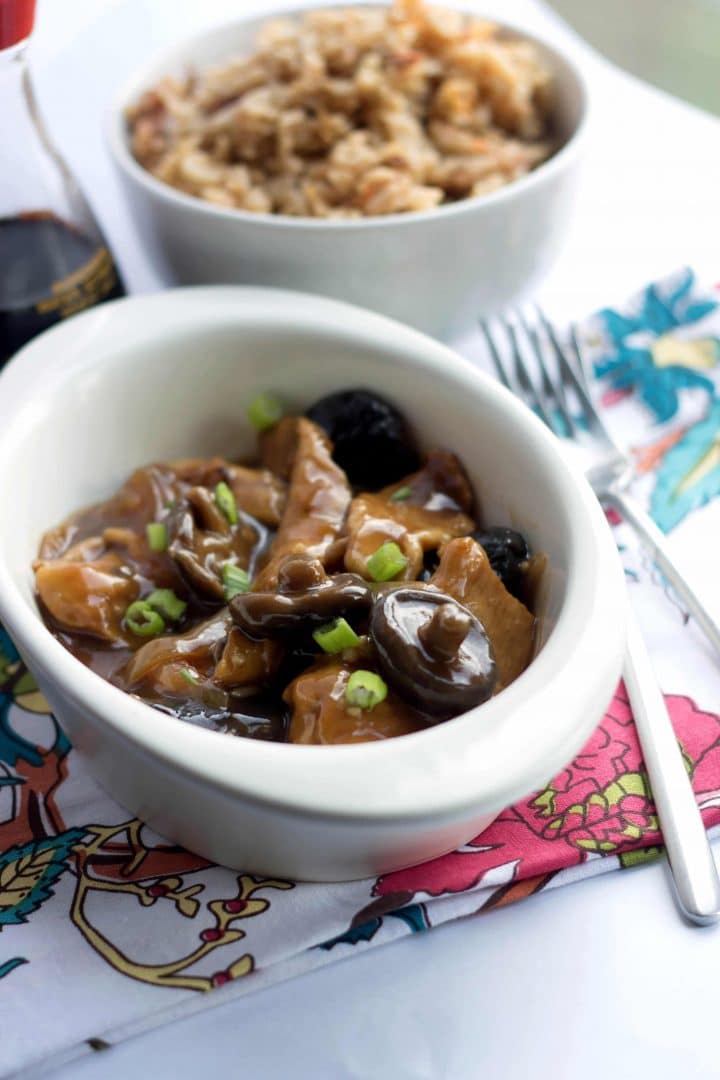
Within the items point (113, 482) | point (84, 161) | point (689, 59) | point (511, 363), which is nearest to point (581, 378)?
point (511, 363)

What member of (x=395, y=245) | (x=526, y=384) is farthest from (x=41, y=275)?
(x=526, y=384)

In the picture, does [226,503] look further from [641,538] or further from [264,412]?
[641,538]

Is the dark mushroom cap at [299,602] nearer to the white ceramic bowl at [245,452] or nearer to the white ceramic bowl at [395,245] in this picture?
the white ceramic bowl at [245,452]

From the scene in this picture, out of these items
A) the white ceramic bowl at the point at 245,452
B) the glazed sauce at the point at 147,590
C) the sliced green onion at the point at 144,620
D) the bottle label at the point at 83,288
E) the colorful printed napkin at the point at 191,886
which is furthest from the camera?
the bottle label at the point at 83,288

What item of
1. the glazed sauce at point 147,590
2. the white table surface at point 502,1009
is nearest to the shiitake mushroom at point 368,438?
the glazed sauce at point 147,590

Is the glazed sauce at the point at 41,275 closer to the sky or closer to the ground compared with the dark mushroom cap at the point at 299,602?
closer to the sky

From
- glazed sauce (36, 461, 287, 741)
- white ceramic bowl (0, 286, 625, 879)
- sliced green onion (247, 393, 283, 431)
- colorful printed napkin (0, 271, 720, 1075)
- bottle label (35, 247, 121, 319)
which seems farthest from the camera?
bottle label (35, 247, 121, 319)

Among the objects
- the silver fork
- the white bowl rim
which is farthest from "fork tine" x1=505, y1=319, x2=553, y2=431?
the white bowl rim

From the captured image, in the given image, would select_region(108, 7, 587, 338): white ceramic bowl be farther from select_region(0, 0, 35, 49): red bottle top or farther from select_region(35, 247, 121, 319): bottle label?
select_region(0, 0, 35, 49): red bottle top
